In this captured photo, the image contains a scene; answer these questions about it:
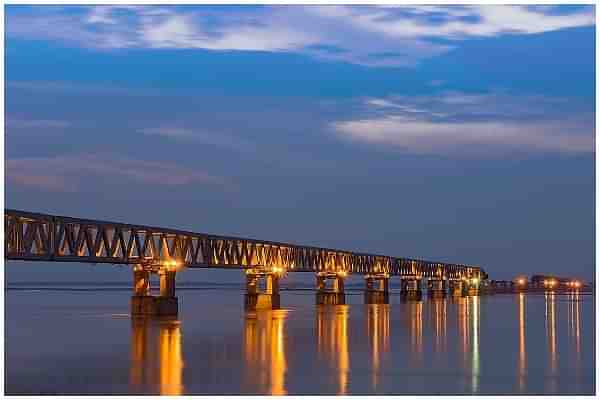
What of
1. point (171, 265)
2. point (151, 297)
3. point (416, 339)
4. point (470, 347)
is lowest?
point (416, 339)

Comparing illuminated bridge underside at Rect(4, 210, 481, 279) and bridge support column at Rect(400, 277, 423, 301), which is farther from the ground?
illuminated bridge underside at Rect(4, 210, 481, 279)

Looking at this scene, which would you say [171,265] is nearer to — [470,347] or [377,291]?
[470,347]

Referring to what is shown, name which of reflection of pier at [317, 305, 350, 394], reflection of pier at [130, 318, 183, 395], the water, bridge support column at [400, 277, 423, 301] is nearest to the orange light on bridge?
the water

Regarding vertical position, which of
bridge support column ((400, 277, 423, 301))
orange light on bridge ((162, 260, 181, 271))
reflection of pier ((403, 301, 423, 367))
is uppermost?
orange light on bridge ((162, 260, 181, 271))

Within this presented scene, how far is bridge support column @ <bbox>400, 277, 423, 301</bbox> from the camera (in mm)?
169825

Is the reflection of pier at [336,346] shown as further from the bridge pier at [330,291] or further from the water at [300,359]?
the bridge pier at [330,291]

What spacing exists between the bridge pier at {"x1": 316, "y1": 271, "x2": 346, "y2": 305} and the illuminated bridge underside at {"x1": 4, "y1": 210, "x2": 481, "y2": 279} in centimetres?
121

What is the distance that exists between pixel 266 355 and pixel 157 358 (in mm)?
4839

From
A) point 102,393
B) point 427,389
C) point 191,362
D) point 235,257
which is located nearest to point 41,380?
point 102,393

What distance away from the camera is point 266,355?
157 ft

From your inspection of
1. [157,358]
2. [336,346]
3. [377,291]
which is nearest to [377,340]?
[336,346]

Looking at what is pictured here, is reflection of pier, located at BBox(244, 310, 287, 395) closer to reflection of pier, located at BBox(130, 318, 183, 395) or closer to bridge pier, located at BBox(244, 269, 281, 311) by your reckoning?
reflection of pier, located at BBox(130, 318, 183, 395)

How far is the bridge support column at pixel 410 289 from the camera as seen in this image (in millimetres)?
169825

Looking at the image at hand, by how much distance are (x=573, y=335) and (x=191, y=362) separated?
91.5 ft
